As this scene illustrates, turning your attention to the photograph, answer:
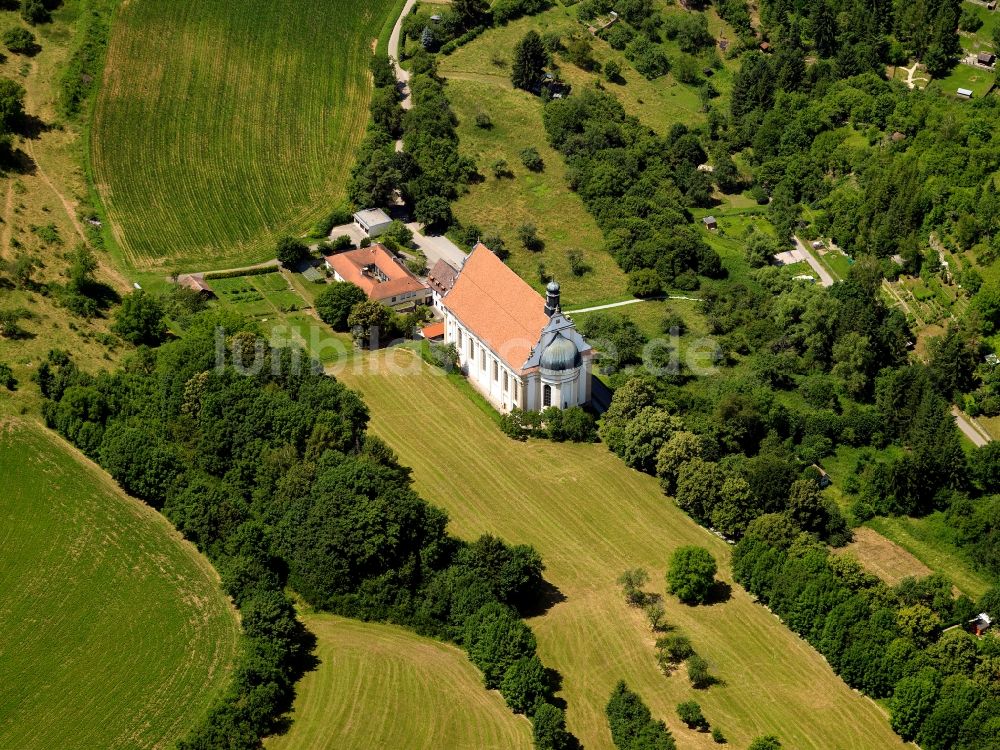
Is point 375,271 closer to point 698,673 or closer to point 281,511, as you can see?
point 281,511

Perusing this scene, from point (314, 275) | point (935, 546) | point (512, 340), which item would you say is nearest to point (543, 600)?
point (512, 340)

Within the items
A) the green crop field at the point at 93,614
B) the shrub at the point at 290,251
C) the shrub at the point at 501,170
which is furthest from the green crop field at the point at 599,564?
the shrub at the point at 501,170

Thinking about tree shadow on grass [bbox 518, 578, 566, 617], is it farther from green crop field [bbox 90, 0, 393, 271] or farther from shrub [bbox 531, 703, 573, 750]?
green crop field [bbox 90, 0, 393, 271]

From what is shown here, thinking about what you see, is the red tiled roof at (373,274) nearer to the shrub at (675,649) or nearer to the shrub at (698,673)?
the shrub at (675,649)

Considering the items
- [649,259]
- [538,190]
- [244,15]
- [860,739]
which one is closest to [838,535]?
[860,739]

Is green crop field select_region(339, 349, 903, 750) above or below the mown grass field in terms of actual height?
above

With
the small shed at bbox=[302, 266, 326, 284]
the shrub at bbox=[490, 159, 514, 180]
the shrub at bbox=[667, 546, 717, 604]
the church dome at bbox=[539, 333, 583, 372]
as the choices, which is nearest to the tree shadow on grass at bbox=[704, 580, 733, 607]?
the shrub at bbox=[667, 546, 717, 604]
